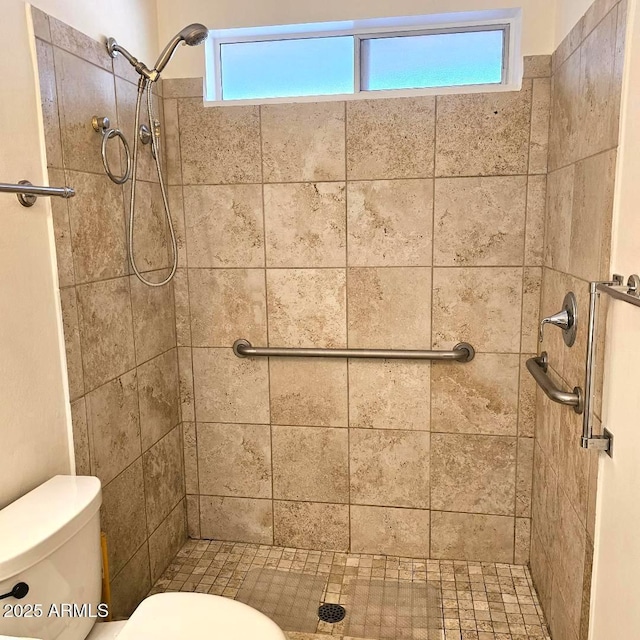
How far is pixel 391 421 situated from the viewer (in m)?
2.37

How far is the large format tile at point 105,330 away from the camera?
5.93 ft

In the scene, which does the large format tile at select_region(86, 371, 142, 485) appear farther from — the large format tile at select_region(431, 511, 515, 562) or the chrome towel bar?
the large format tile at select_region(431, 511, 515, 562)

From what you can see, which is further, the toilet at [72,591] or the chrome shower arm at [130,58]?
the chrome shower arm at [130,58]

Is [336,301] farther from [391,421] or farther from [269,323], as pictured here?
[391,421]

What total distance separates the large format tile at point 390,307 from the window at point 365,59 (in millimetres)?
684

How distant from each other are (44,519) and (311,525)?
1352 millimetres

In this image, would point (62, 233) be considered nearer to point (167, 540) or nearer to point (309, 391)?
point (309, 391)

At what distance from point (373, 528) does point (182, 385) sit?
39.8 inches

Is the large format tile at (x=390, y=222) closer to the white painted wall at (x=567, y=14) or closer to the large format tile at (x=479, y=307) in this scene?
the large format tile at (x=479, y=307)

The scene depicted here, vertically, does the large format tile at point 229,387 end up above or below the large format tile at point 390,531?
above

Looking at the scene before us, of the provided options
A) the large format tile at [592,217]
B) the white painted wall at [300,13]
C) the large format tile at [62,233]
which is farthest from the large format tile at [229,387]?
the large format tile at [592,217]

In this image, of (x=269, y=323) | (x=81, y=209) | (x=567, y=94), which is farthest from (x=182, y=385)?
(x=567, y=94)

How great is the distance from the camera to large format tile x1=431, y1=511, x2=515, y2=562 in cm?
237

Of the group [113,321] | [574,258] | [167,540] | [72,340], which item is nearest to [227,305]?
[113,321]
